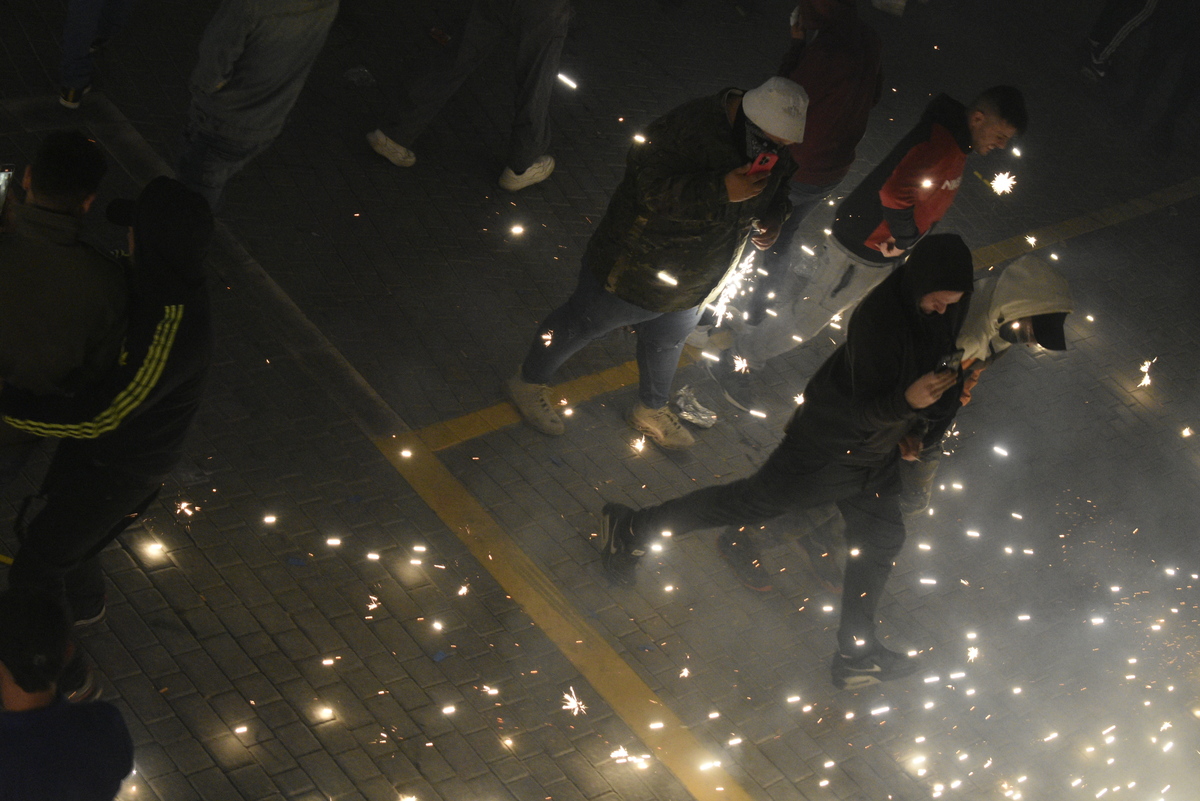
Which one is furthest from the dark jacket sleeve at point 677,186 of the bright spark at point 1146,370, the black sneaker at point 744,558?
the bright spark at point 1146,370

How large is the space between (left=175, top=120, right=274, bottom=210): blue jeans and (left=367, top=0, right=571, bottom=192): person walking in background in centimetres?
141

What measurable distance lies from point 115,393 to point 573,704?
234cm

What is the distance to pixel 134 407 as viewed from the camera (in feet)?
11.0

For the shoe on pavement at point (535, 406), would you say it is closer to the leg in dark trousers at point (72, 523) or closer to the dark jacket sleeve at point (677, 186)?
the dark jacket sleeve at point (677, 186)

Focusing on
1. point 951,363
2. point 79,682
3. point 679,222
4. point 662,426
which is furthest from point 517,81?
point 79,682

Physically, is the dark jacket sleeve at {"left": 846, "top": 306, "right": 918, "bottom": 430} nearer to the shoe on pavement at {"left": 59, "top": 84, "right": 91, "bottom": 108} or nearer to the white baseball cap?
the white baseball cap

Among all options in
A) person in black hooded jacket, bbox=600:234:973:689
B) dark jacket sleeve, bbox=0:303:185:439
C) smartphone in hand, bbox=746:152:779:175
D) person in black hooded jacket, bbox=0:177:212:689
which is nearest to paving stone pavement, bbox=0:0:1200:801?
person in black hooded jacket, bbox=600:234:973:689

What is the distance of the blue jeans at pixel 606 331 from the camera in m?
5.05

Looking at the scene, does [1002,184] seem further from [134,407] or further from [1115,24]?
[134,407]

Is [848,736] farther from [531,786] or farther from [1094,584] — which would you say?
[1094,584]

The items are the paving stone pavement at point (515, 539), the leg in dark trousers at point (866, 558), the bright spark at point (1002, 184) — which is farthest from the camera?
the bright spark at point (1002, 184)

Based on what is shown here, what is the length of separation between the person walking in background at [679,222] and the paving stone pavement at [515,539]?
0.73 metres

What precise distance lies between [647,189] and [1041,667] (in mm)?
3408

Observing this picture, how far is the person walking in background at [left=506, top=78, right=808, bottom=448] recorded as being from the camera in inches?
173
